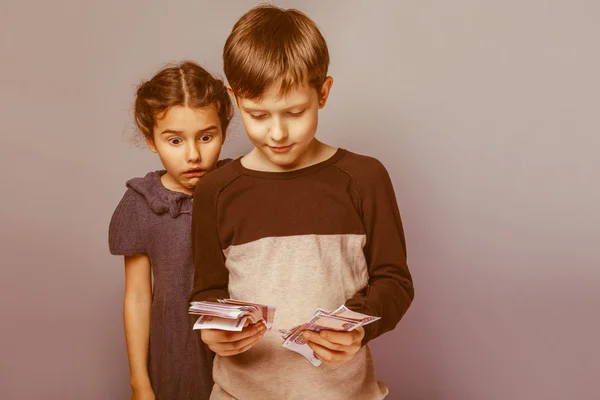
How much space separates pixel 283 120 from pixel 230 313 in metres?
0.55

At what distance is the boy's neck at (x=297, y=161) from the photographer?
2168 mm

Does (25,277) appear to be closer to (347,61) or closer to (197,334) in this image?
(197,334)

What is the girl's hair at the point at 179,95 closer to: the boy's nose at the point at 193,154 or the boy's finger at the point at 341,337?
the boy's nose at the point at 193,154

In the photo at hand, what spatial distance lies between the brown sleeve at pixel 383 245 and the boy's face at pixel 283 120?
0.72ft

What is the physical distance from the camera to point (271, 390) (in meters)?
2.11

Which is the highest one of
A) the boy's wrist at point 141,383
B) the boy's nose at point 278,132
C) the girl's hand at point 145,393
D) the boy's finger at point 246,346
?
the boy's nose at point 278,132

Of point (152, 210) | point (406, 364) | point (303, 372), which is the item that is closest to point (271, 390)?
point (303, 372)

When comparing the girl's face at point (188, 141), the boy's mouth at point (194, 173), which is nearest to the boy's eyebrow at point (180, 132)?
Result: the girl's face at point (188, 141)

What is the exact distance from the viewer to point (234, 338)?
6.48 feet

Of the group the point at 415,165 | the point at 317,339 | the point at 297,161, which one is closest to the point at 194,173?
the point at 297,161

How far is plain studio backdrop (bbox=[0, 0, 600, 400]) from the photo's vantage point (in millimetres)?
3000

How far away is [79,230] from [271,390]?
1.40 meters

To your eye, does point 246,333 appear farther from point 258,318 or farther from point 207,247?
point 207,247

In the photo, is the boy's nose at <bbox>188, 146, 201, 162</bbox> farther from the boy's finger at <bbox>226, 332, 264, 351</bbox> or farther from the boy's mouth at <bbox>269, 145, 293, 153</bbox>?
the boy's finger at <bbox>226, 332, 264, 351</bbox>
